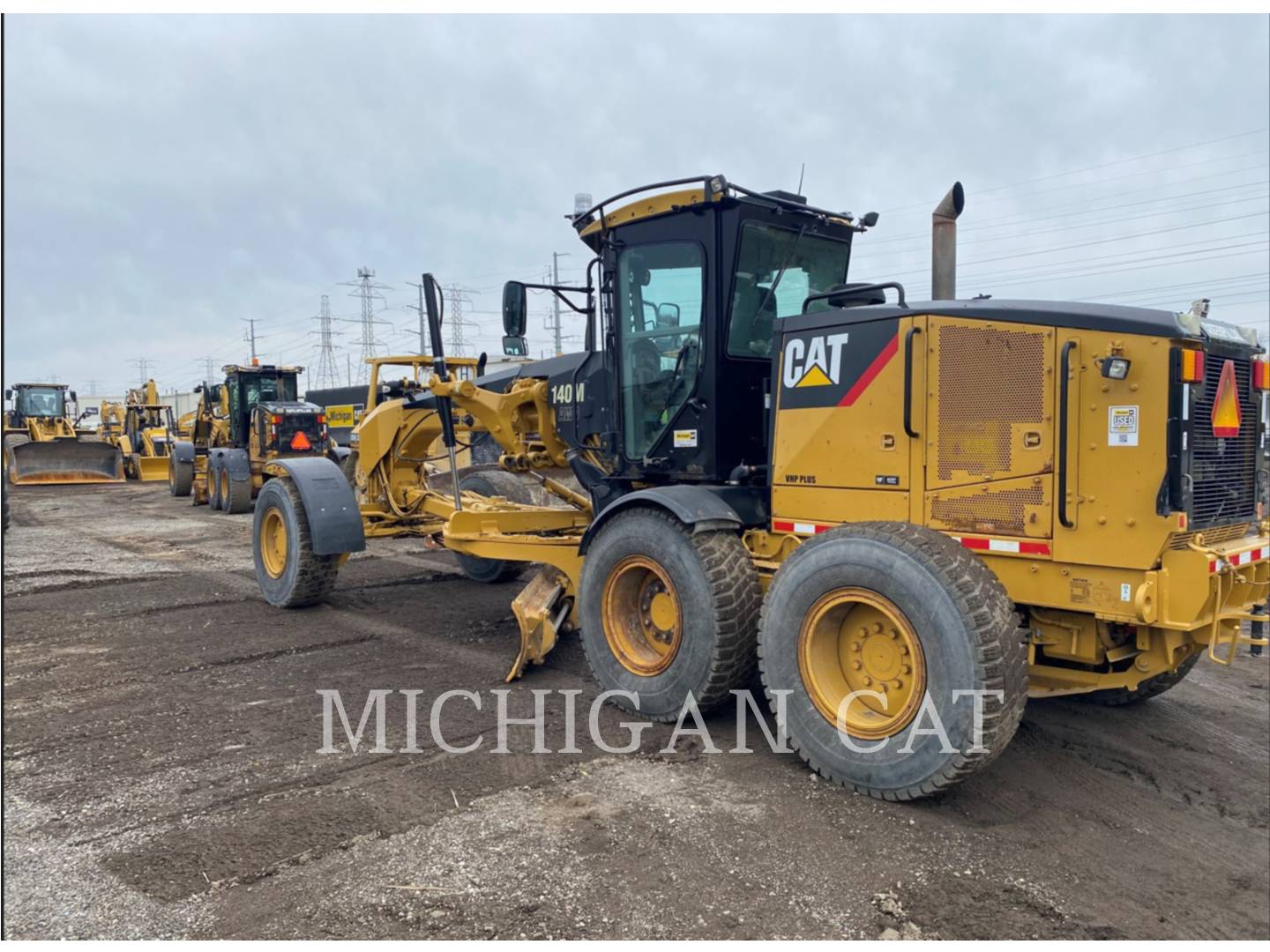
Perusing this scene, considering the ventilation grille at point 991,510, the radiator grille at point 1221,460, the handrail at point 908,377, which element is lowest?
the ventilation grille at point 991,510

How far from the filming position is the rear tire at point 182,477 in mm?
19234

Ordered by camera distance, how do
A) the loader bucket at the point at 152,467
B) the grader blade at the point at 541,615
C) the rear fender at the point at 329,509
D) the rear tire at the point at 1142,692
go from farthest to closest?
the loader bucket at the point at 152,467
the rear fender at the point at 329,509
the grader blade at the point at 541,615
the rear tire at the point at 1142,692

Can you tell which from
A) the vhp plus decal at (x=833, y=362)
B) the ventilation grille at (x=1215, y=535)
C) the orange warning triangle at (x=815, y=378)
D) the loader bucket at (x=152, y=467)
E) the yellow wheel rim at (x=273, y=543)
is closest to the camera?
the ventilation grille at (x=1215, y=535)

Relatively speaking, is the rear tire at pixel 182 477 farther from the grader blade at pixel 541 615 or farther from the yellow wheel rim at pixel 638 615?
the yellow wheel rim at pixel 638 615

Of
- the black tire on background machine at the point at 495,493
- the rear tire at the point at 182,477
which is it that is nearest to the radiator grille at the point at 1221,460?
the black tire on background machine at the point at 495,493

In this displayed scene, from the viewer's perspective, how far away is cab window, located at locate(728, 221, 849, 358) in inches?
201

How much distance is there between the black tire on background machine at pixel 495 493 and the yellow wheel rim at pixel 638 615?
3.38 m

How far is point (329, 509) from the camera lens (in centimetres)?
715

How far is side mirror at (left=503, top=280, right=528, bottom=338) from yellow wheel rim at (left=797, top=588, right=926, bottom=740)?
2.65 metres

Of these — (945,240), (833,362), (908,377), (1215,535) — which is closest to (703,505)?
(833,362)

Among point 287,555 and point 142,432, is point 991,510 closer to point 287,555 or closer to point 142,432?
point 287,555

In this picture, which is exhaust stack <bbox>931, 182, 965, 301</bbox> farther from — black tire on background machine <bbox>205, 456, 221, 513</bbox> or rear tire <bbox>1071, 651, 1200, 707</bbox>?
black tire on background machine <bbox>205, 456, 221, 513</bbox>

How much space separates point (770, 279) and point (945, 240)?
967mm

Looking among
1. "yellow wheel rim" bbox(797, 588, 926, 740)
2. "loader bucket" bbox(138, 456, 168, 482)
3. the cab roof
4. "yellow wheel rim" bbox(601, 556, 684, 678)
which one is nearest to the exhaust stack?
the cab roof
